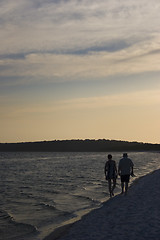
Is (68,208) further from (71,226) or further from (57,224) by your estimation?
(71,226)

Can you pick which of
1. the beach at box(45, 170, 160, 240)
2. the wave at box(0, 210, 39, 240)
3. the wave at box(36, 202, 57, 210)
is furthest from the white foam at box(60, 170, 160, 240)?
the wave at box(36, 202, 57, 210)

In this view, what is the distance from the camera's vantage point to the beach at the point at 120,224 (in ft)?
37.5

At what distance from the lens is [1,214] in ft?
59.5

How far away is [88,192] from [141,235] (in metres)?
15.0

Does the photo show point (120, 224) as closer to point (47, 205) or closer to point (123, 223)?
point (123, 223)

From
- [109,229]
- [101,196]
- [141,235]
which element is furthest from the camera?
[101,196]

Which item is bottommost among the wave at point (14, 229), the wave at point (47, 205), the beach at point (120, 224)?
the wave at point (14, 229)

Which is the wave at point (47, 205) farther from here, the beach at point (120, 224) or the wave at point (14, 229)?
the beach at point (120, 224)

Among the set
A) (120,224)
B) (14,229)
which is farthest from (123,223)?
(14,229)

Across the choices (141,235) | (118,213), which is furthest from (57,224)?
(141,235)

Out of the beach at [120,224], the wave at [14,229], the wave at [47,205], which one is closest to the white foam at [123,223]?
the beach at [120,224]

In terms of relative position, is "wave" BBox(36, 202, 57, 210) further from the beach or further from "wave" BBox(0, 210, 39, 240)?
the beach

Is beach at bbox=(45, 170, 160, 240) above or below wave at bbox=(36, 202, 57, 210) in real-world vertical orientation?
above

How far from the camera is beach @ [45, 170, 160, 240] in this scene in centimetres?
1144
